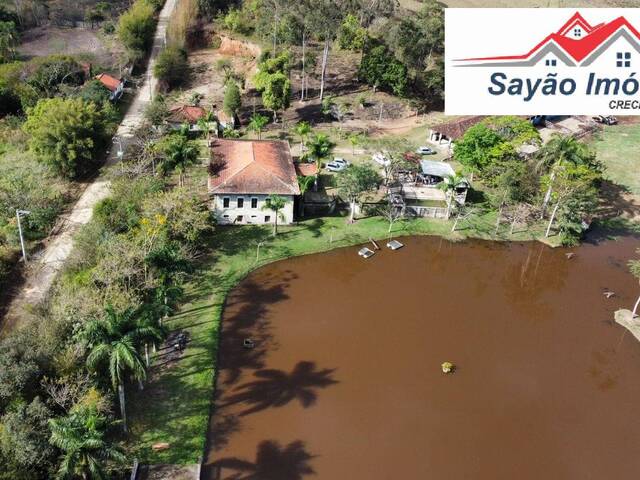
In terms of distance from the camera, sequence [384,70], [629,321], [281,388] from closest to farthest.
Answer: [281,388], [629,321], [384,70]

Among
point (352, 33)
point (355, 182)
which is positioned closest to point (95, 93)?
point (355, 182)

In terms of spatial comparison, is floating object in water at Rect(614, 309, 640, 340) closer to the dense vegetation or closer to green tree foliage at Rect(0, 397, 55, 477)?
the dense vegetation

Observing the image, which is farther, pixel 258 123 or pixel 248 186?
pixel 258 123

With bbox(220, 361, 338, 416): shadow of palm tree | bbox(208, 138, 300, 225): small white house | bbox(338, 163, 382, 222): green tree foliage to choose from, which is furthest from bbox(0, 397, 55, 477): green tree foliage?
bbox(338, 163, 382, 222): green tree foliage

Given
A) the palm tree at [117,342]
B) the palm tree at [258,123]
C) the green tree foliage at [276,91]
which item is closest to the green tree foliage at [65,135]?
the palm tree at [258,123]

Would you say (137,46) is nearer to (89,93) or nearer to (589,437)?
(89,93)

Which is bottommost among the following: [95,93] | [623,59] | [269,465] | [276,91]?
[269,465]

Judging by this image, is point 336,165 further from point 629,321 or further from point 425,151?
point 629,321
